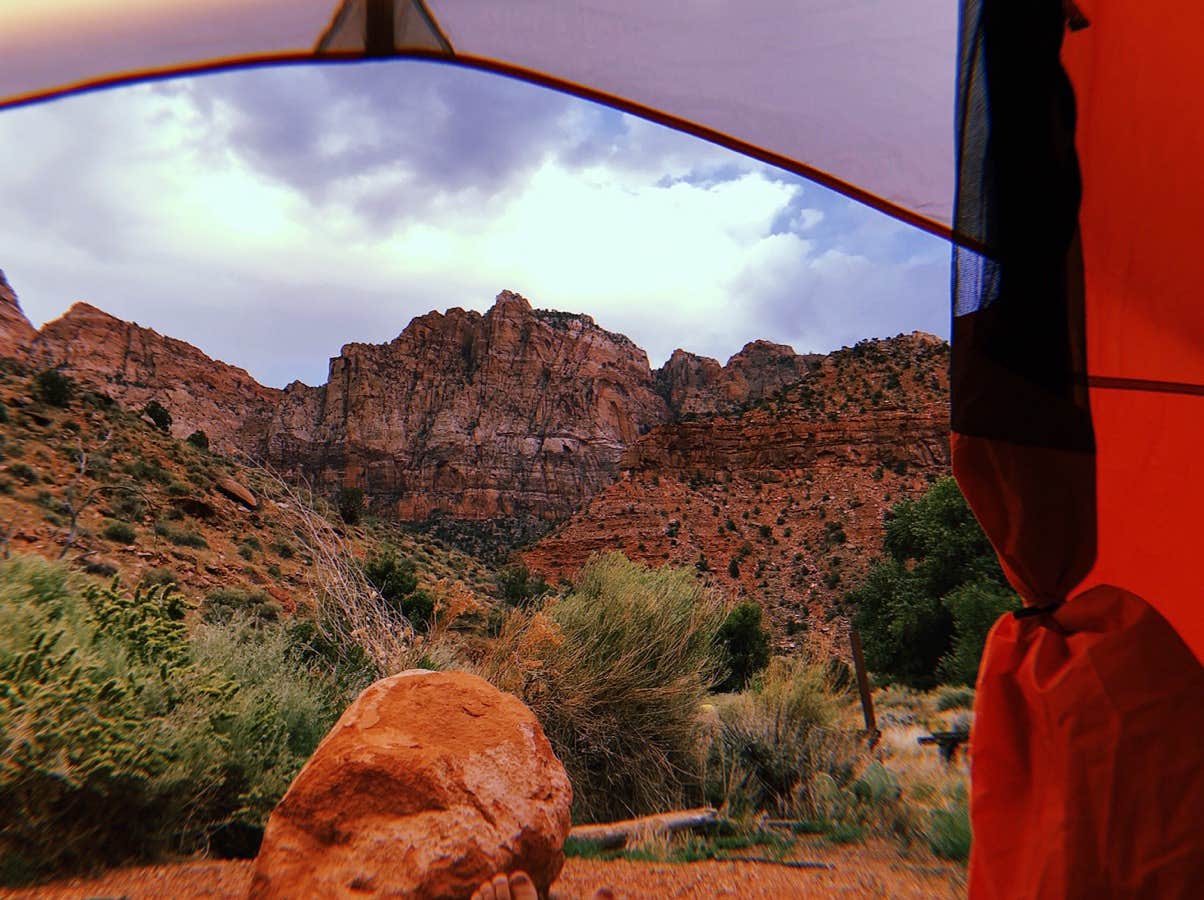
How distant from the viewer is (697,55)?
2.56m

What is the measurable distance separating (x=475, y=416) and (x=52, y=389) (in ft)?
177

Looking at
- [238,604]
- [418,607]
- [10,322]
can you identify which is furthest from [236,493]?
[10,322]

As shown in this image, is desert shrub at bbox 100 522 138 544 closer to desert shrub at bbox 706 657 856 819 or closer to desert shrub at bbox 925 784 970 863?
desert shrub at bbox 706 657 856 819

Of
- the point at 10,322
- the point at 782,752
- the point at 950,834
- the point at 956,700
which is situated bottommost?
the point at 956,700

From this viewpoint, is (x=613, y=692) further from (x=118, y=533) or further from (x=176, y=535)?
(x=176, y=535)

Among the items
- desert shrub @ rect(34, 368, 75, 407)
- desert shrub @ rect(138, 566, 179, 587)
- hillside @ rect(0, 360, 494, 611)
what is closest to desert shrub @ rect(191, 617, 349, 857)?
hillside @ rect(0, 360, 494, 611)

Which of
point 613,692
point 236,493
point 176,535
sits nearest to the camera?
point 613,692

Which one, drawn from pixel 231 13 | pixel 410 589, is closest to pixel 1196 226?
pixel 231 13

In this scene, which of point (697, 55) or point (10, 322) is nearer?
point (697, 55)

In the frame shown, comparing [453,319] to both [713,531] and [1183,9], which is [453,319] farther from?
[1183,9]

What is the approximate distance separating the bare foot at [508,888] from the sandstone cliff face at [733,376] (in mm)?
66420

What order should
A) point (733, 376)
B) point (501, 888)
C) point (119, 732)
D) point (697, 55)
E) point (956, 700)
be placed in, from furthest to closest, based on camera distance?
point (733, 376)
point (956, 700)
point (119, 732)
point (501, 888)
point (697, 55)

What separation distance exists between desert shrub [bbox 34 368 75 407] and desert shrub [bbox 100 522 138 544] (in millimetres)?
5658

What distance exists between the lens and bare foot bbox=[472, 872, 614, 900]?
9.75ft
